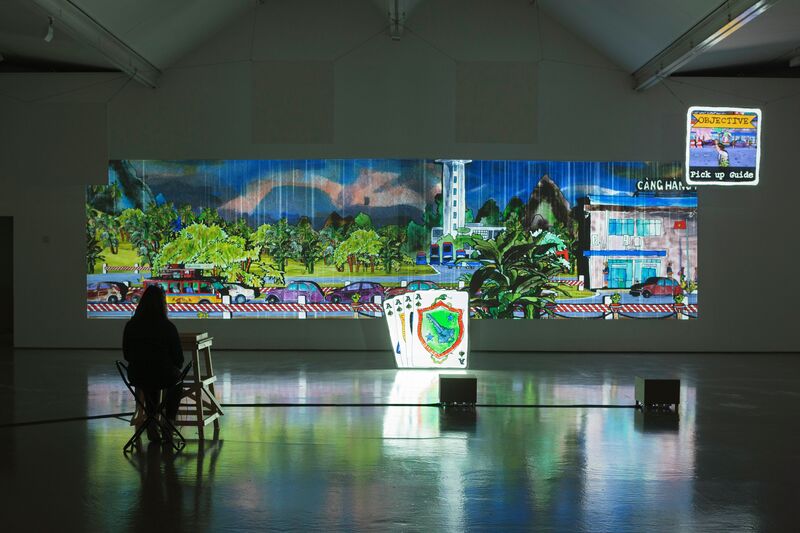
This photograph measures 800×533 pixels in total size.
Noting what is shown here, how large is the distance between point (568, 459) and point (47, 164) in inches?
452

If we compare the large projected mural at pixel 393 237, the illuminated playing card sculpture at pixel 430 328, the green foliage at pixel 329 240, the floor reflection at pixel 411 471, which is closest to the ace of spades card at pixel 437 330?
the illuminated playing card sculpture at pixel 430 328

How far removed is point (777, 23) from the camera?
11.9 m

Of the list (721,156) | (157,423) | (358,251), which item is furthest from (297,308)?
(157,423)

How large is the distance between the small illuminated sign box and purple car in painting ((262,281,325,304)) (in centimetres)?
645

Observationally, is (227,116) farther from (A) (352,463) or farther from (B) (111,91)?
(A) (352,463)

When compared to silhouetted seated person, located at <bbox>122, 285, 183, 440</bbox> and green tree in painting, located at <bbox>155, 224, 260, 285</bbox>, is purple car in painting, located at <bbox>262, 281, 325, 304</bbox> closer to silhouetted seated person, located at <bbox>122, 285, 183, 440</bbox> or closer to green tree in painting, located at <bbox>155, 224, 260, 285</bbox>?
green tree in painting, located at <bbox>155, 224, 260, 285</bbox>

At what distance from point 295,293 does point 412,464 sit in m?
8.73

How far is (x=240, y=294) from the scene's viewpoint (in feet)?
48.1

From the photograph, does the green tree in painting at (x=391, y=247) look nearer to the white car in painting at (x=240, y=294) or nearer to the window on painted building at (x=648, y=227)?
the white car in painting at (x=240, y=294)

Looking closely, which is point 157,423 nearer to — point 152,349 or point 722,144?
point 152,349

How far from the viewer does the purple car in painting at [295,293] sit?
14.6m

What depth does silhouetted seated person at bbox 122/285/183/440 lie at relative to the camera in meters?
6.58

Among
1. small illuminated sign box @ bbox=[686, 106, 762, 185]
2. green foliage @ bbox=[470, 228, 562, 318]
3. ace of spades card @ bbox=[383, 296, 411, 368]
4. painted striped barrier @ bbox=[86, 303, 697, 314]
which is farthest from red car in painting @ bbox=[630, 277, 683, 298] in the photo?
ace of spades card @ bbox=[383, 296, 411, 368]

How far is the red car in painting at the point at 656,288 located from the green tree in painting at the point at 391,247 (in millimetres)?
4068
